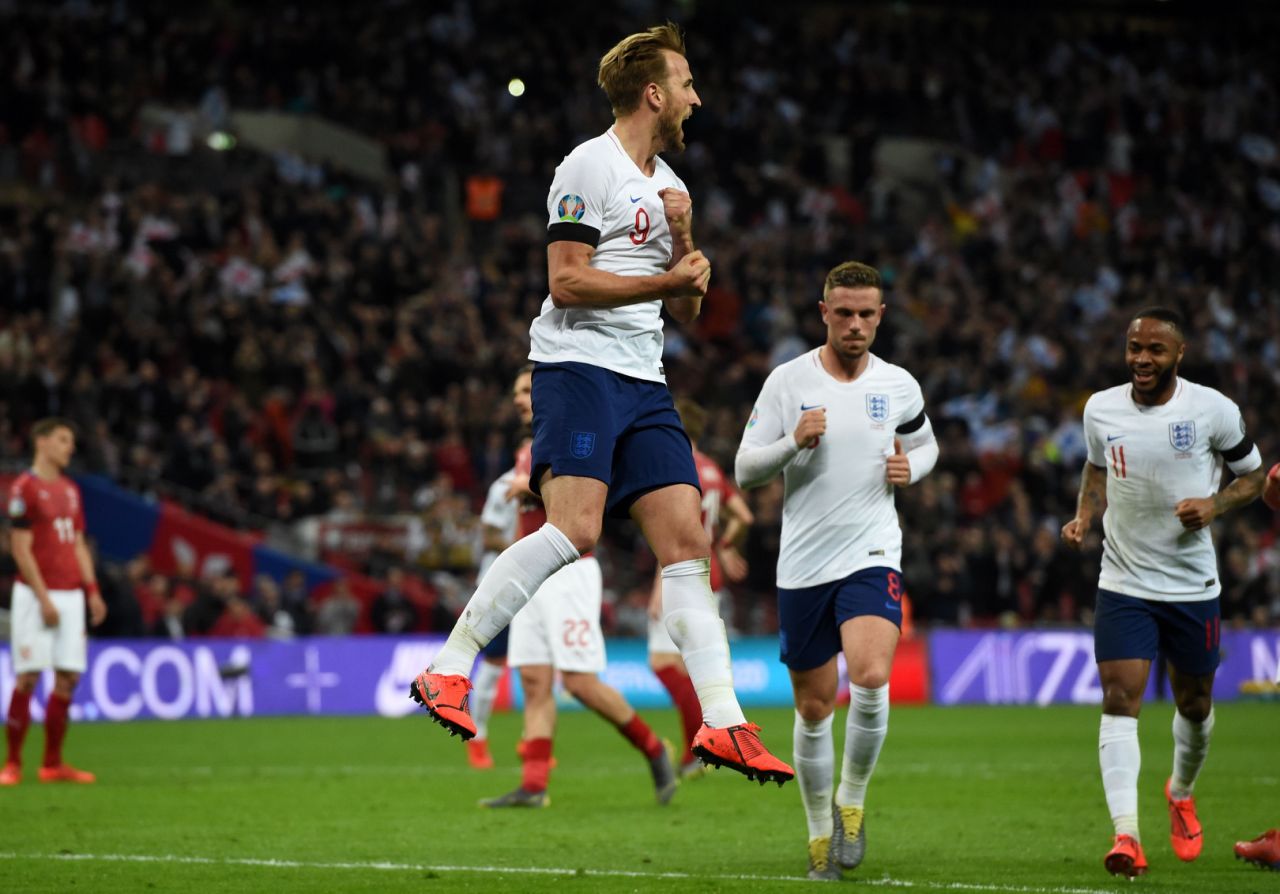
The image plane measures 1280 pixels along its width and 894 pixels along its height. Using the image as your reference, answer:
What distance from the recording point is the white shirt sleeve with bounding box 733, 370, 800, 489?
7961mm

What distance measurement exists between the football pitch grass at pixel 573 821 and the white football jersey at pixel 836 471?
4.53ft

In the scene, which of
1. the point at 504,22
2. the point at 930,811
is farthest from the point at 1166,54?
the point at 930,811

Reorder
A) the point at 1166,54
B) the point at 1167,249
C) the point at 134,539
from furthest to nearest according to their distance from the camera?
1. the point at 1166,54
2. the point at 1167,249
3. the point at 134,539

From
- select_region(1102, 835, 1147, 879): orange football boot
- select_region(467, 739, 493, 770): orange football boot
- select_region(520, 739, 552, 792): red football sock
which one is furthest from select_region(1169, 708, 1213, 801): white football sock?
select_region(467, 739, 493, 770): orange football boot

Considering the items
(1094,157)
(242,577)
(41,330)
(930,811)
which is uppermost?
(1094,157)

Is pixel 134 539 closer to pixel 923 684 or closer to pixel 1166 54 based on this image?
pixel 923 684

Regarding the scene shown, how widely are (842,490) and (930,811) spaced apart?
3360 mm

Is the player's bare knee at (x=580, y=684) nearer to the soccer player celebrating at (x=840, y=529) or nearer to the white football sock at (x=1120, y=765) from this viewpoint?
the soccer player celebrating at (x=840, y=529)

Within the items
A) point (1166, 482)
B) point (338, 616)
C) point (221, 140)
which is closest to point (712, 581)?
point (1166, 482)

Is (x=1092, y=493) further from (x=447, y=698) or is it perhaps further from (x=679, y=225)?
(x=447, y=698)

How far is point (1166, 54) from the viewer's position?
38594mm

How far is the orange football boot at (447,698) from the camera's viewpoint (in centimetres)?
605

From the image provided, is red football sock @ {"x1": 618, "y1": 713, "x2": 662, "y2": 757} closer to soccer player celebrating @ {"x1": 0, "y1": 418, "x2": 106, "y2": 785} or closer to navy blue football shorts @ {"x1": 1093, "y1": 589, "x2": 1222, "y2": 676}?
navy blue football shorts @ {"x1": 1093, "y1": 589, "x2": 1222, "y2": 676}

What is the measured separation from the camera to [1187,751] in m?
8.52
